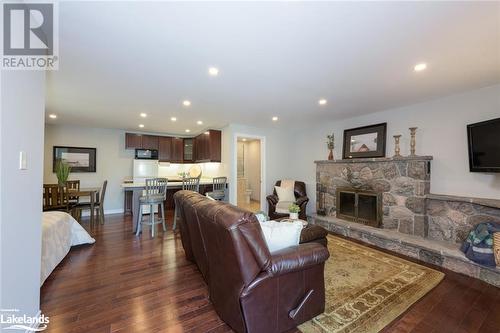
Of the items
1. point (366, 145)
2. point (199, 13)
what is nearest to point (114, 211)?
point (199, 13)

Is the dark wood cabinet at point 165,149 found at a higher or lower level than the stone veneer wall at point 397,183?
higher

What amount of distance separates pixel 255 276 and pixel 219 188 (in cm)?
376

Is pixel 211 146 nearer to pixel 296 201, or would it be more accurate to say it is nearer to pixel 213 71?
pixel 296 201

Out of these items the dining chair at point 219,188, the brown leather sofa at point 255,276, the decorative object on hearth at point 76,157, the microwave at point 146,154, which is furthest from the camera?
the microwave at point 146,154

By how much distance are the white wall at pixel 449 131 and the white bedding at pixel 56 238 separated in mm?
5408

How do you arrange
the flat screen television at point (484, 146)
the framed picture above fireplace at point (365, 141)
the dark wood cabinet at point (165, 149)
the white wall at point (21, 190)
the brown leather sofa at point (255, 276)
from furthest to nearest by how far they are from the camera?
the dark wood cabinet at point (165, 149) → the framed picture above fireplace at point (365, 141) → the flat screen television at point (484, 146) → the brown leather sofa at point (255, 276) → the white wall at point (21, 190)

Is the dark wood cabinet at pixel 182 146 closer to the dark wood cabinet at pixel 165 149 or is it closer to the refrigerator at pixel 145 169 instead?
the dark wood cabinet at pixel 165 149

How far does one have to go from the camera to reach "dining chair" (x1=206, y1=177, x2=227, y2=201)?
4.72 metres

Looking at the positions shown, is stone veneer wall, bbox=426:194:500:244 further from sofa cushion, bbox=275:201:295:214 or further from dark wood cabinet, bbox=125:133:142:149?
dark wood cabinet, bbox=125:133:142:149

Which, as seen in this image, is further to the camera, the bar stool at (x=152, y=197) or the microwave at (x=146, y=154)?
the microwave at (x=146, y=154)

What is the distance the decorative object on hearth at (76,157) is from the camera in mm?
5430

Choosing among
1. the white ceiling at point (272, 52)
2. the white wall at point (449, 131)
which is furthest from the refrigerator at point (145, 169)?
the white wall at point (449, 131)

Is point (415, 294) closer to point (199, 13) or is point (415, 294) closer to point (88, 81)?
point (199, 13)

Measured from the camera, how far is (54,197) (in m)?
3.85
